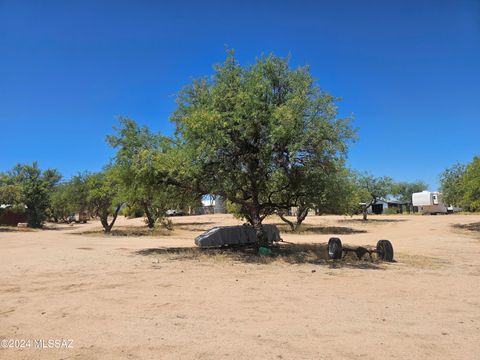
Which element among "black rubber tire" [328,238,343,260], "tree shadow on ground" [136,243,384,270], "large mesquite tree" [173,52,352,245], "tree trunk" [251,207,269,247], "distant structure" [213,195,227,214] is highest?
"large mesquite tree" [173,52,352,245]

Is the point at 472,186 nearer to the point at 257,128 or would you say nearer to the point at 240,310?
the point at 257,128

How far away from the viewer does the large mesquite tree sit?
15484mm

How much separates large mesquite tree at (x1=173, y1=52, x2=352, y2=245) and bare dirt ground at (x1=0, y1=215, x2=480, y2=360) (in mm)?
4191

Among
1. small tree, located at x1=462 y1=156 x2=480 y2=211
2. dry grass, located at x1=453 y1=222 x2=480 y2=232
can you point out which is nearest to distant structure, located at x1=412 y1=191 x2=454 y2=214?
dry grass, located at x1=453 y1=222 x2=480 y2=232

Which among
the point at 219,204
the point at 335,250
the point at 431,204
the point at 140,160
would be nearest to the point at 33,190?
the point at 219,204

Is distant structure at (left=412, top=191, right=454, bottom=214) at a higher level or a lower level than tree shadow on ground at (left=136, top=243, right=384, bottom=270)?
higher

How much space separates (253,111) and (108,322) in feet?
33.3

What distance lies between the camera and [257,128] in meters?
16.2

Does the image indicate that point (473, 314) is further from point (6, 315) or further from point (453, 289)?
point (6, 315)

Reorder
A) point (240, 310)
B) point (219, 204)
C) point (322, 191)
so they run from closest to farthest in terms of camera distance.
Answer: point (240, 310) → point (322, 191) → point (219, 204)

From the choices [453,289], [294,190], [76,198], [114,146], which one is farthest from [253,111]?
[76,198]

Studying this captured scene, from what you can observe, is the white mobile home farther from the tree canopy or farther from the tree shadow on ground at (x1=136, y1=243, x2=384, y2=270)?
the tree shadow on ground at (x1=136, y1=243, x2=384, y2=270)

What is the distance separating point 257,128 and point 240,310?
9118 mm

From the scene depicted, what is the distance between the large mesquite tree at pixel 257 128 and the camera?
610 inches
